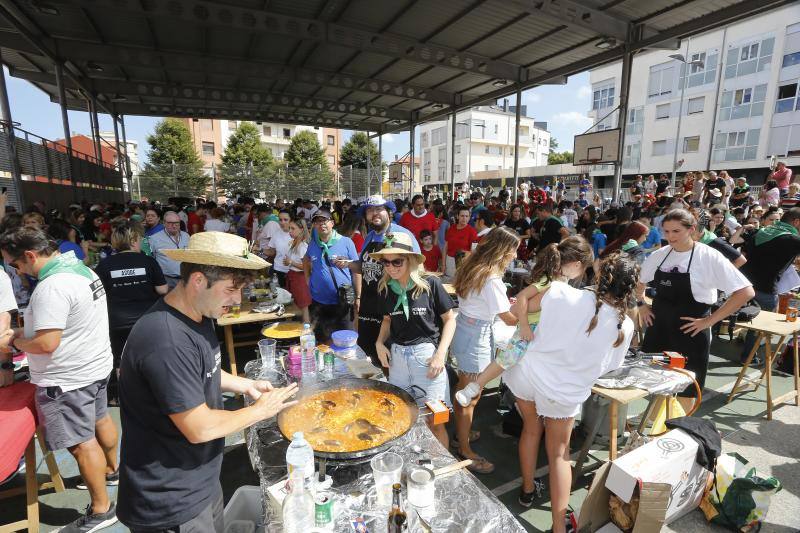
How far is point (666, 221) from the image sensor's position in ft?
10.7

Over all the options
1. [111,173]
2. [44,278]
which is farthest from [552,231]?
[111,173]

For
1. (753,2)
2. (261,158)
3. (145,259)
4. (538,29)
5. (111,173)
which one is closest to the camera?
(145,259)

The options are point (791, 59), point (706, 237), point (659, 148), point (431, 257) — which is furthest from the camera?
point (659, 148)

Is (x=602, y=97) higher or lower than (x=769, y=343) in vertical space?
higher

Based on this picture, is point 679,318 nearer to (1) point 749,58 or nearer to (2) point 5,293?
(2) point 5,293

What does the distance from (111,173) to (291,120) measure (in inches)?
344

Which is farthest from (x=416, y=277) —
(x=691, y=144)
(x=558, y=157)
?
(x=558, y=157)

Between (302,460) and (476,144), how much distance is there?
55494 millimetres

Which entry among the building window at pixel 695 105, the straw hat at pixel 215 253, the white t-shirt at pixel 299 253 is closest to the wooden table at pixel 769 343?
the straw hat at pixel 215 253

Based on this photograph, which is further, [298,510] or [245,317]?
[245,317]

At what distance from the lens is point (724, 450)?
11.6 feet

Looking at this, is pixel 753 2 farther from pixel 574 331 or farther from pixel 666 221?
pixel 574 331

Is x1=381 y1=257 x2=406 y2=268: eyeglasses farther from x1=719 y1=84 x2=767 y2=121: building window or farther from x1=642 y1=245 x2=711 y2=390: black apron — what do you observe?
x1=719 y1=84 x2=767 y2=121: building window

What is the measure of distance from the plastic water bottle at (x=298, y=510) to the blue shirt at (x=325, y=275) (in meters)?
2.89
